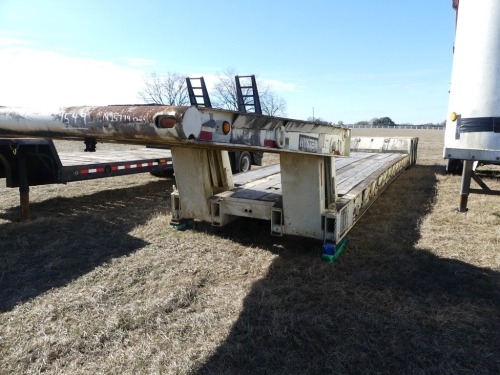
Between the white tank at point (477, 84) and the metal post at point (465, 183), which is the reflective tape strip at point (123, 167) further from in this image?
the metal post at point (465, 183)

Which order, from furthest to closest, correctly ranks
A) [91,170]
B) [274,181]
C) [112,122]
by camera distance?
[91,170], [274,181], [112,122]

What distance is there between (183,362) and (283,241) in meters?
2.25

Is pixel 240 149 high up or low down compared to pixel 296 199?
up

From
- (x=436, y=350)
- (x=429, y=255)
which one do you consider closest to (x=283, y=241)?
(x=429, y=255)

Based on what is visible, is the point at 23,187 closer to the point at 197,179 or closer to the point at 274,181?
the point at 197,179

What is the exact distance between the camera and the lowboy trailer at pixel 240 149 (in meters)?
2.09

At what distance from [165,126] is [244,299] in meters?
1.65

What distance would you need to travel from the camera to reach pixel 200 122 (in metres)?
2.10

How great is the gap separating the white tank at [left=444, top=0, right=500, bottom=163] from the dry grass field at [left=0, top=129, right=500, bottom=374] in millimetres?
1055

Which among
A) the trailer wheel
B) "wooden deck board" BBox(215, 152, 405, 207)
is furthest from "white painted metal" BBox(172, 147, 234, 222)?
the trailer wheel

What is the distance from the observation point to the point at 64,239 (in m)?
4.26

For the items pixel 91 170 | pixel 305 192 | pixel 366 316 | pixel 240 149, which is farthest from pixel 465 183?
pixel 91 170

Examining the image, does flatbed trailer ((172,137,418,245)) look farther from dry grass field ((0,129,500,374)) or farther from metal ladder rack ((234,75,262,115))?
metal ladder rack ((234,75,262,115))

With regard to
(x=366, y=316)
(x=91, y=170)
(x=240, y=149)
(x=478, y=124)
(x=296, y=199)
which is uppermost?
(x=240, y=149)
